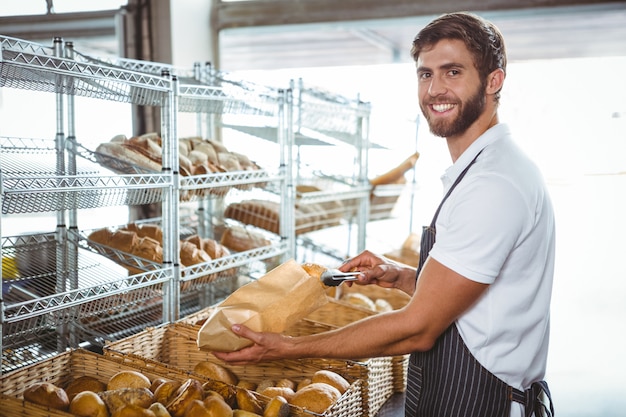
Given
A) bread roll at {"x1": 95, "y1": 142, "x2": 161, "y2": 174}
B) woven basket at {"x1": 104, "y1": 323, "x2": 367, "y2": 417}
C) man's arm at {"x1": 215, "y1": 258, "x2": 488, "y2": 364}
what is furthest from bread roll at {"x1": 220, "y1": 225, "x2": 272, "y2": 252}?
man's arm at {"x1": 215, "y1": 258, "x2": 488, "y2": 364}

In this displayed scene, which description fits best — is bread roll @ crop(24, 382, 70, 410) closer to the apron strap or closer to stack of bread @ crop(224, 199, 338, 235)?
the apron strap

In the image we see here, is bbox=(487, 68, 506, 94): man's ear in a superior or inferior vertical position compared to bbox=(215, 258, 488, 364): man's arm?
superior

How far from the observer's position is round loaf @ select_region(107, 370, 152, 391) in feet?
5.09

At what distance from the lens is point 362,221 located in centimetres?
362

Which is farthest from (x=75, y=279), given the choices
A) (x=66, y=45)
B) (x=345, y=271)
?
(x=345, y=271)

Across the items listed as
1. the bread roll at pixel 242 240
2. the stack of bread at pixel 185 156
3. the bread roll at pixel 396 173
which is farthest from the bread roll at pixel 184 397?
the bread roll at pixel 396 173

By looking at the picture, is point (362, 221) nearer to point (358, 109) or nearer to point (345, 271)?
point (358, 109)

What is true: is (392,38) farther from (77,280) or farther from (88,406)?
(88,406)

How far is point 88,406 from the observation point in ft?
4.64

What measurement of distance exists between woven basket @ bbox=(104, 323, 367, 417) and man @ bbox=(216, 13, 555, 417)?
0.85ft

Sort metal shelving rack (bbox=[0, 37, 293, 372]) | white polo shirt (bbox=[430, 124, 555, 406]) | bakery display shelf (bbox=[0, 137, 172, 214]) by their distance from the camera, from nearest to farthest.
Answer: white polo shirt (bbox=[430, 124, 555, 406]), bakery display shelf (bbox=[0, 137, 172, 214]), metal shelving rack (bbox=[0, 37, 293, 372])

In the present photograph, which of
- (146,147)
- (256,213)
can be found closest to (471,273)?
(146,147)

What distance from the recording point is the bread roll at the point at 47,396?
143 centimetres

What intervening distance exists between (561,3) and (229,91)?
197 cm
